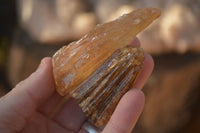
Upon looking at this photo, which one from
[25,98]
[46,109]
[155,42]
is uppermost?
[25,98]

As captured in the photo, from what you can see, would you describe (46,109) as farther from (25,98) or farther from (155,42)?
(155,42)

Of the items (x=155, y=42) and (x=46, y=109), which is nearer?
(x=46, y=109)

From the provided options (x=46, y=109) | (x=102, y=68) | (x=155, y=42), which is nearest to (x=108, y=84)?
(x=102, y=68)

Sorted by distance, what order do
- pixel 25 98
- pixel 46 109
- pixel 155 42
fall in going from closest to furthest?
pixel 25 98 → pixel 46 109 → pixel 155 42

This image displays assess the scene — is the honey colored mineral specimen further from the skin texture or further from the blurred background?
the blurred background

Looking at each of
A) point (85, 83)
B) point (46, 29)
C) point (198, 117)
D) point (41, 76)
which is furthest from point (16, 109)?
point (198, 117)

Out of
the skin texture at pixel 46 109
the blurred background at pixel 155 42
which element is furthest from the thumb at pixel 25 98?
the blurred background at pixel 155 42
